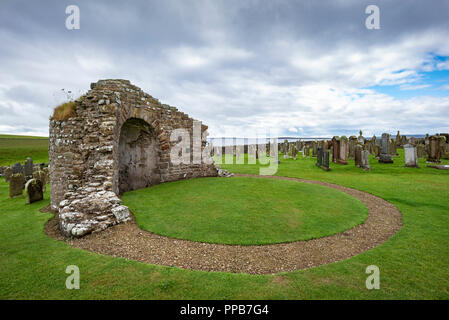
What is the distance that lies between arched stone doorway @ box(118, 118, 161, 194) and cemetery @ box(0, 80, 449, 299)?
0.16 ft

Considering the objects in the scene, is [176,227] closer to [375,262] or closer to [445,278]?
[375,262]

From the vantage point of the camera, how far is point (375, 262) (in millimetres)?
4309

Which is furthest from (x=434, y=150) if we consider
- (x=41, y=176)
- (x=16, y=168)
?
(x=16, y=168)

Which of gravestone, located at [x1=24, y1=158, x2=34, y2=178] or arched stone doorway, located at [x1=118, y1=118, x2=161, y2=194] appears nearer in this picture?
arched stone doorway, located at [x1=118, y1=118, x2=161, y2=194]

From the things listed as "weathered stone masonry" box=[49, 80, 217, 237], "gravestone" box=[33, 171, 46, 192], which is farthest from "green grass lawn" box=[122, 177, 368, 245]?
"gravestone" box=[33, 171, 46, 192]

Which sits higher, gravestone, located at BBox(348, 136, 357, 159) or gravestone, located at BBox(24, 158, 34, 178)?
gravestone, located at BBox(348, 136, 357, 159)

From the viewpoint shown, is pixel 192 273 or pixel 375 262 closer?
pixel 192 273

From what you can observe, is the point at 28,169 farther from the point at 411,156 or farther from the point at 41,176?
the point at 411,156

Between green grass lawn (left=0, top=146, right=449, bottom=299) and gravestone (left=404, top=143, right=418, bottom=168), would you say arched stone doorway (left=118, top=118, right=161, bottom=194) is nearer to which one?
green grass lawn (left=0, top=146, right=449, bottom=299)

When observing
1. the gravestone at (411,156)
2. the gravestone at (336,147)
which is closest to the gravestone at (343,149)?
the gravestone at (336,147)

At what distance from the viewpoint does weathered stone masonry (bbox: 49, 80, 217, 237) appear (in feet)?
21.2
